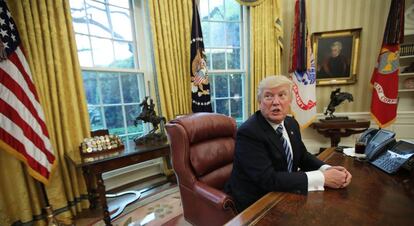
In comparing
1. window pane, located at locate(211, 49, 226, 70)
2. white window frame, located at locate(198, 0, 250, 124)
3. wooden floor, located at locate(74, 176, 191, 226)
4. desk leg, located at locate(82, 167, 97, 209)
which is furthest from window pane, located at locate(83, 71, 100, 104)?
window pane, located at locate(211, 49, 226, 70)

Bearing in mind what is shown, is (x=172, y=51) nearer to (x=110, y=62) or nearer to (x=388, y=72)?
(x=110, y=62)

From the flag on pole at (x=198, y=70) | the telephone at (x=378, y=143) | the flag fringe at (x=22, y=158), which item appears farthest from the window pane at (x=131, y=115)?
the telephone at (x=378, y=143)

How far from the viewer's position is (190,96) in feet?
8.73

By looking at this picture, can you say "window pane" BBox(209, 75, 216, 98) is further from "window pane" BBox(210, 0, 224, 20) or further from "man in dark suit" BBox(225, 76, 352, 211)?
"man in dark suit" BBox(225, 76, 352, 211)

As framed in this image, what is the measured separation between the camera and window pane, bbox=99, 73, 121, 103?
7.26ft

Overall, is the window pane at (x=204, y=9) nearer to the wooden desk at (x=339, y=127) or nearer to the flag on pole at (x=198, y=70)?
the flag on pole at (x=198, y=70)

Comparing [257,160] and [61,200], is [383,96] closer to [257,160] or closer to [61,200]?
[257,160]

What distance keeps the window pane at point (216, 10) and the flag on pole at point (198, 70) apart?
53 centimetres

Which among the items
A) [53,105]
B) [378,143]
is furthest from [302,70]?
[53,105]

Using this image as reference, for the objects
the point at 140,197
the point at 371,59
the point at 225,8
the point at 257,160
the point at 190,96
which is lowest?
the point at 140,197

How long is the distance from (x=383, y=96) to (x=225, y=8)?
2.59 m

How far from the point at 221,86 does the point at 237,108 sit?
0.48 metres

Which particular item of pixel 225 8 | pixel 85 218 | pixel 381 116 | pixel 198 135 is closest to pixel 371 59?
pixel 381 116

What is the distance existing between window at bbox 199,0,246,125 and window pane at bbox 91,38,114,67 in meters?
1.34
